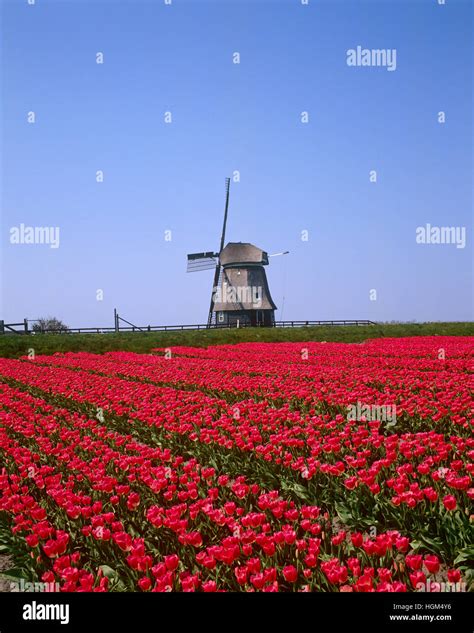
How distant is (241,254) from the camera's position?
50469 millimetres

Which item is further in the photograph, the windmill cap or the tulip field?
the windmill cap

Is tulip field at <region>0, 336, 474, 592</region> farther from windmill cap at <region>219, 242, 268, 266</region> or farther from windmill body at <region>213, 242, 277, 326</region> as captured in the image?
windmill cap at <region>219, 242, 268, 266</region>

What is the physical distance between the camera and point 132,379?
575 inches

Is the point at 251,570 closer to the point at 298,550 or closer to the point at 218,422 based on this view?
the point at 298,550

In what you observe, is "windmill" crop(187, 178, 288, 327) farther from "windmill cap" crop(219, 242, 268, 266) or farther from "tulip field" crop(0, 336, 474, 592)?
"tulip field" crop(0, 336, 474, 592)

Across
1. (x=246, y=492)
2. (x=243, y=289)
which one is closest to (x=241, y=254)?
(x=243, y=289)

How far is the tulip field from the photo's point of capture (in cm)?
377

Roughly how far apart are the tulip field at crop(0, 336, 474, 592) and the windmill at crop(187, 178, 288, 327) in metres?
38.9

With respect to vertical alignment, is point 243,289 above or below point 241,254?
below

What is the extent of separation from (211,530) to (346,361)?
38.8 ft

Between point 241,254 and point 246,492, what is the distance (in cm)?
4572

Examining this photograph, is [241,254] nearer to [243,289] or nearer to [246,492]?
[243,289]

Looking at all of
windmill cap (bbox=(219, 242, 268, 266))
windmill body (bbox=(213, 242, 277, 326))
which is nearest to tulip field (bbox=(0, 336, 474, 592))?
windmill body (bbox=(213, 242, 277, 326))

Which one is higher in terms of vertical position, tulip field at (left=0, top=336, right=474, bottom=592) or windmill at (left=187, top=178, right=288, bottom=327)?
windmill at (left=187, top=178, right=288, bottom=327)
